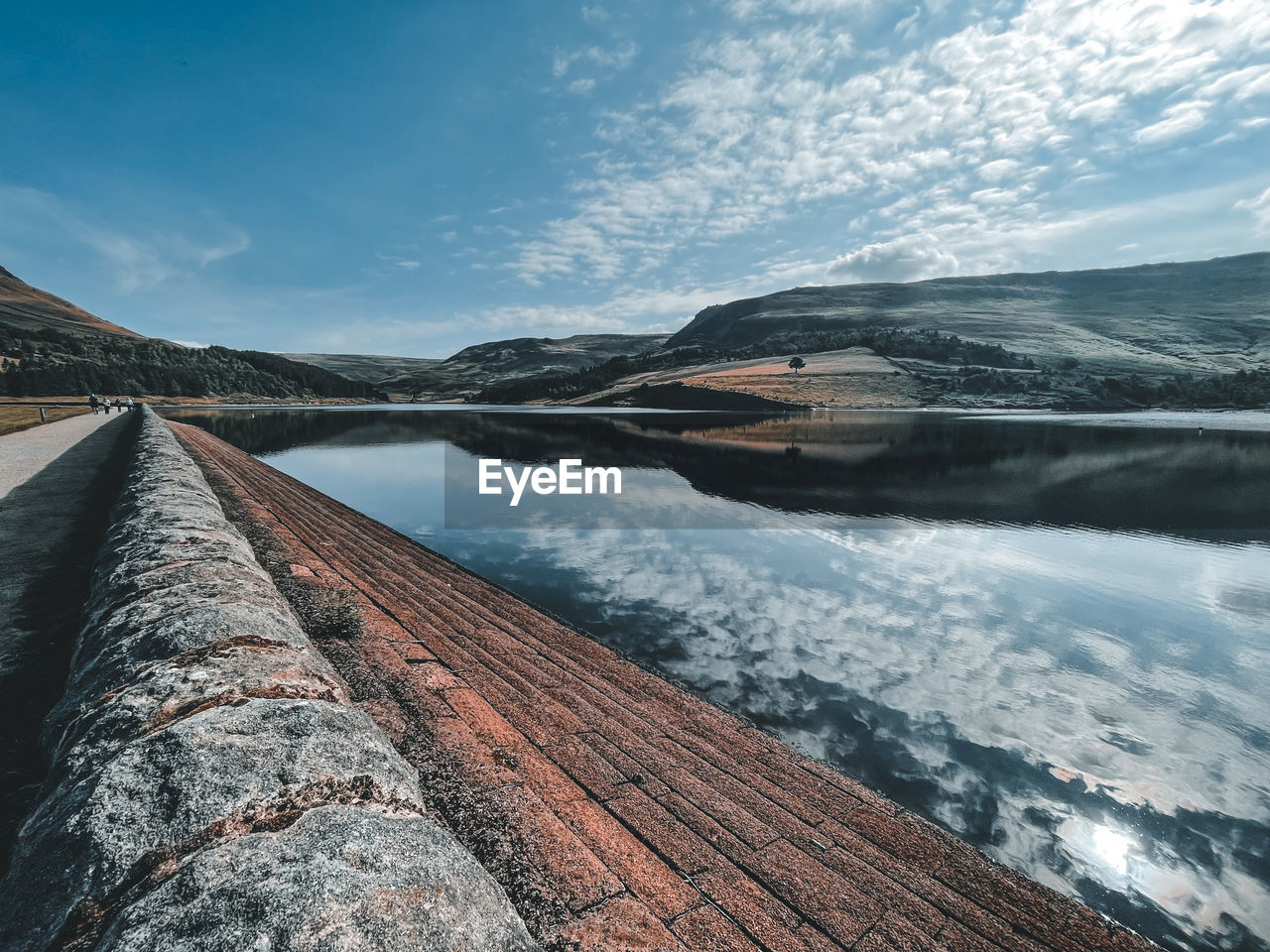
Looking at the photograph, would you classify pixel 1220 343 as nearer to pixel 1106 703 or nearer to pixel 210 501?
pixel 1106 703

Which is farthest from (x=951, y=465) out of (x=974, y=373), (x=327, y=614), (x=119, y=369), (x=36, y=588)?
(x=119, y=369)

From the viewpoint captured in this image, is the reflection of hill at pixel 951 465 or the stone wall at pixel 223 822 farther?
the reflection of hill at pixel 951 465

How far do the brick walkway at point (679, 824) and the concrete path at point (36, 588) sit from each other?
283cm

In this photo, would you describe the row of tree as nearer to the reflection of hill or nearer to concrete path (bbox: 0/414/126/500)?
the reflection of hill

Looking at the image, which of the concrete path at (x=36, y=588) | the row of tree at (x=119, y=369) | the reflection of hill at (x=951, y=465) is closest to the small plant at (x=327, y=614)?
the concrete path at (x=36, y=588)

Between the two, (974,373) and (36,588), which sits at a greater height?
(974,373)

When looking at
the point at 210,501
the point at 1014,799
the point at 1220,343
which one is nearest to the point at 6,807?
the point at 210,501

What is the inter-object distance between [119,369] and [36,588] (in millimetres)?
188742

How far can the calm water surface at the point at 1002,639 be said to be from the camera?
24.1 feet

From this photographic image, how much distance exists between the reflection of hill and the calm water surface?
13.7 inches

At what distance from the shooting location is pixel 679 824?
586 centimetres

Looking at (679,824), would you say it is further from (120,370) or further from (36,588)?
(120,370)

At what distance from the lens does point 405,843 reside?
3055mm

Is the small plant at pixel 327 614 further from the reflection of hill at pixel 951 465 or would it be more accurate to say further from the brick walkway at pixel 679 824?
the reflection of hill at pixel 951 465
